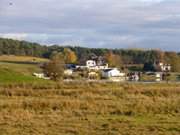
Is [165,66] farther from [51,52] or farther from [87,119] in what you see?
Answer: [87,119]

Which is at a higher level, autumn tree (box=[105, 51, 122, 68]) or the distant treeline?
the distant treeline

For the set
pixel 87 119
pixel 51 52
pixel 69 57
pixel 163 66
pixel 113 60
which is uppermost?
pixel 51 52

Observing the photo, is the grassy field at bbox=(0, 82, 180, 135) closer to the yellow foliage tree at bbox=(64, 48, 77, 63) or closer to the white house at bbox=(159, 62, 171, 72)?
the white house at bbox=(159, 62, 171, 72)

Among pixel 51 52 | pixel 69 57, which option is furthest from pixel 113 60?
pixel 51 52

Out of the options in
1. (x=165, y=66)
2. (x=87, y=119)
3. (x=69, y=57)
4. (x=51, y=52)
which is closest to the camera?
(x=87, y=119)

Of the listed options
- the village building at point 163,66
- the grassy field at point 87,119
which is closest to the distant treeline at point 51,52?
the village building at point 163,66

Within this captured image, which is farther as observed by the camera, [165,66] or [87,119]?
[165,66]

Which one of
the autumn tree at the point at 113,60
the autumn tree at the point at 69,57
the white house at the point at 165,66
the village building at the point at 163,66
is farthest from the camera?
the autumn tree at the point at 69,57

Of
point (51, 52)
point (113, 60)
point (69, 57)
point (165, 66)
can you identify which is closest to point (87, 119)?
point (165, 66)

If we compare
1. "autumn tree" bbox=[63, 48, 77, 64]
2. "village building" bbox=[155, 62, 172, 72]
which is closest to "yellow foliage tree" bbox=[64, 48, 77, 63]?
"autumn tree" bbox=[63, 48, 77, 64]

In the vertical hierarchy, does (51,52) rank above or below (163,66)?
above

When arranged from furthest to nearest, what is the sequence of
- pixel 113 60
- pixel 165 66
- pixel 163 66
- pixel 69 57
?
pixel 69 57 → pixel 113 60 → pixel 165 66 → pixel 163 66

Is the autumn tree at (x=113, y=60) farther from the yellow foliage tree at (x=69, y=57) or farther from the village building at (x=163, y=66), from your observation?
the village building at (x=163, y=66)

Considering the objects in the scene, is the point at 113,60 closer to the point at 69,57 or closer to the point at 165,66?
the point at 165,66
